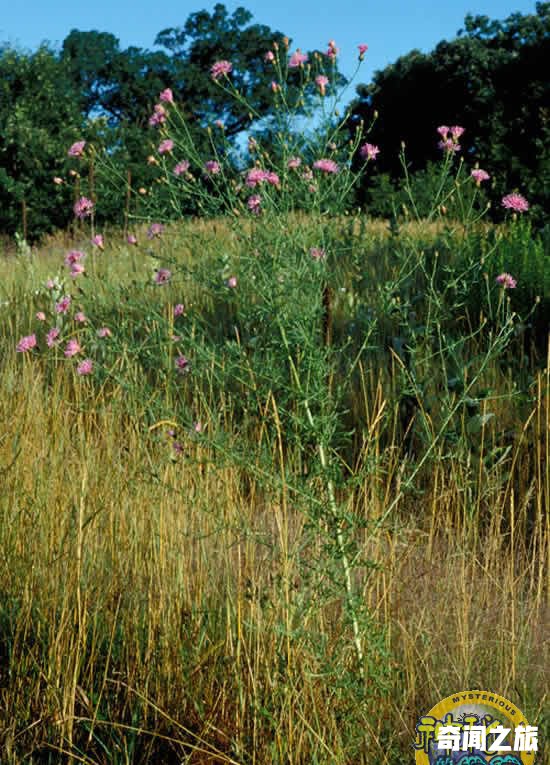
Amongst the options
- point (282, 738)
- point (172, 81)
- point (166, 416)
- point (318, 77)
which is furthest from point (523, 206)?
point (172, 81)

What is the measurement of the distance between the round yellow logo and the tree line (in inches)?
411

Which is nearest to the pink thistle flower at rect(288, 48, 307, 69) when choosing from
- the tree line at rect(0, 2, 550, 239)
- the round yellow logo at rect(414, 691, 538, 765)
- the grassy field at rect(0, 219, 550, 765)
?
the grassy field at rect(0, 219, 550, 765)

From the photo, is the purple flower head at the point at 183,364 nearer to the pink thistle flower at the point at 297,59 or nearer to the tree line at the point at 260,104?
the pink thistle flower at the point at 297,59

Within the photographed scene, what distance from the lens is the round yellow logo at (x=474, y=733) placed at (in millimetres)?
2105

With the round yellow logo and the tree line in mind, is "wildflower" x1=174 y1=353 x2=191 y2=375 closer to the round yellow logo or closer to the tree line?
the round yellow logo

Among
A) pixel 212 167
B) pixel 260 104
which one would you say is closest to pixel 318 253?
pixel 212 167

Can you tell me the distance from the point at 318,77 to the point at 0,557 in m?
1.84

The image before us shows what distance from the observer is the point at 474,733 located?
2.14 meters

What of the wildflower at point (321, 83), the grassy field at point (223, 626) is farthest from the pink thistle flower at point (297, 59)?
the grassy field at point (223, 626)

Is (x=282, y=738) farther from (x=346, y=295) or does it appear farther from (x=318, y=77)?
(x=346, y=295)

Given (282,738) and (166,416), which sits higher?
(166,416)

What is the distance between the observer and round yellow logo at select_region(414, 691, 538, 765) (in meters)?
2.11

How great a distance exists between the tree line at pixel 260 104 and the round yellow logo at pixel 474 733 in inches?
411

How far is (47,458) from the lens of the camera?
3.18 metres
